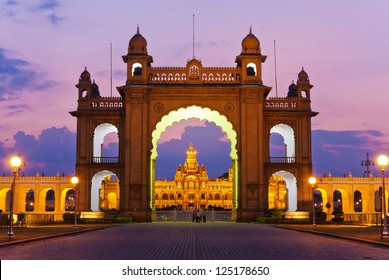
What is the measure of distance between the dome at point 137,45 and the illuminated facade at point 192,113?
0.32 ft

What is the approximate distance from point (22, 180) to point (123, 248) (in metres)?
50.0

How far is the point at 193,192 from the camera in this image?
163875mm

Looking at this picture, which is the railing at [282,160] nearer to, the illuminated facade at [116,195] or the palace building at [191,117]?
the palace building at [191,117]

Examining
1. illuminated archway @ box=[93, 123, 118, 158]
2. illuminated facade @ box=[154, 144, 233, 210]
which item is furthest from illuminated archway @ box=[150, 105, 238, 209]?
illuminated facade @ box=[154, 144, 233, 210]

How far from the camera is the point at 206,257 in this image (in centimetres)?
1747

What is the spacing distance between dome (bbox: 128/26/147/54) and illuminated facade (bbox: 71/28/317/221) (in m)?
0.10

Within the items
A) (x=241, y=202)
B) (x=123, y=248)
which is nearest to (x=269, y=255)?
(x=123, y=248)

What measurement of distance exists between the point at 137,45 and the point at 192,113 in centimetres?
856

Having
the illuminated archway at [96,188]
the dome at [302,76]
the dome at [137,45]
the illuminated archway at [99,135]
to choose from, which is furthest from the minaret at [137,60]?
the dome at [302,76]

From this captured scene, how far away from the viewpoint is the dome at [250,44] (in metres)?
57.1

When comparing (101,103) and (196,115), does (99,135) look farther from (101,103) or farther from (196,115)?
(196,115)

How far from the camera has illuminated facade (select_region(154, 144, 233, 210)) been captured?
518 ft

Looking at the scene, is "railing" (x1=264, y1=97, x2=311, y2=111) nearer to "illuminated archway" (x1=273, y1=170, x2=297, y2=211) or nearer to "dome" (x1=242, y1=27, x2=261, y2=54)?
"dome" (x1=242, y1=27, x2=261, y2=54)
